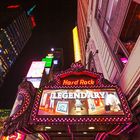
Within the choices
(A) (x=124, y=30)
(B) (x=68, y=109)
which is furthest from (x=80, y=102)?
(A) (x=124, y=30)

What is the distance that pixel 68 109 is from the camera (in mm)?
7215

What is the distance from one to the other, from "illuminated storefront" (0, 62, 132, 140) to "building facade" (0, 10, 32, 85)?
9462 centimetres

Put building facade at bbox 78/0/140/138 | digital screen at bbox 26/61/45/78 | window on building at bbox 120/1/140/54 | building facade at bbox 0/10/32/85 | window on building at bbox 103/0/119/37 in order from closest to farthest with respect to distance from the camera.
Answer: building facade at bbox 78/0/140/138 < window on building at bbox 120/1/140/54 < window on building at bbox 103/0/119/37 < digital screen at bbox 26/61/45/78 < building facade at bbox 0/10/32/85

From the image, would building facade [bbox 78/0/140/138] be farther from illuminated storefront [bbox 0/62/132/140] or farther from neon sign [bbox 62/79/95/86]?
neon sign [bbox 62/79/95/86]

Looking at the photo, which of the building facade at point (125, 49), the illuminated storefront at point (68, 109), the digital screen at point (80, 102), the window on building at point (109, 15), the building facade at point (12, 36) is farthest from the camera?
the building facade at point (12, 36)

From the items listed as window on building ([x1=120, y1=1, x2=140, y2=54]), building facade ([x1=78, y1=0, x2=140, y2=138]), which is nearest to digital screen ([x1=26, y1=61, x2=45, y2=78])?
building facade ([x1=78, y1=0, x2=140, y2=138])

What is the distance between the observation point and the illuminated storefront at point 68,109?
22.0 ft

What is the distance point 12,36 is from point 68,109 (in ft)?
418

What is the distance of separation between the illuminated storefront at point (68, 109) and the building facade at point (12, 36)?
94617mm

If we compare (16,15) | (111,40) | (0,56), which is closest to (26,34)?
(16,15)

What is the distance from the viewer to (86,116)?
6801 mm

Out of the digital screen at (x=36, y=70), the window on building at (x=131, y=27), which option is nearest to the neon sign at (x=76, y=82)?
the window on building at (x=131, y=27)

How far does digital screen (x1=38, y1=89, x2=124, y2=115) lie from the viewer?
23.1 feet

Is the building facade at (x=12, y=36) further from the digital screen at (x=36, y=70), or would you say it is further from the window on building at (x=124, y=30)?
the window on building at (x=124, y=30)
